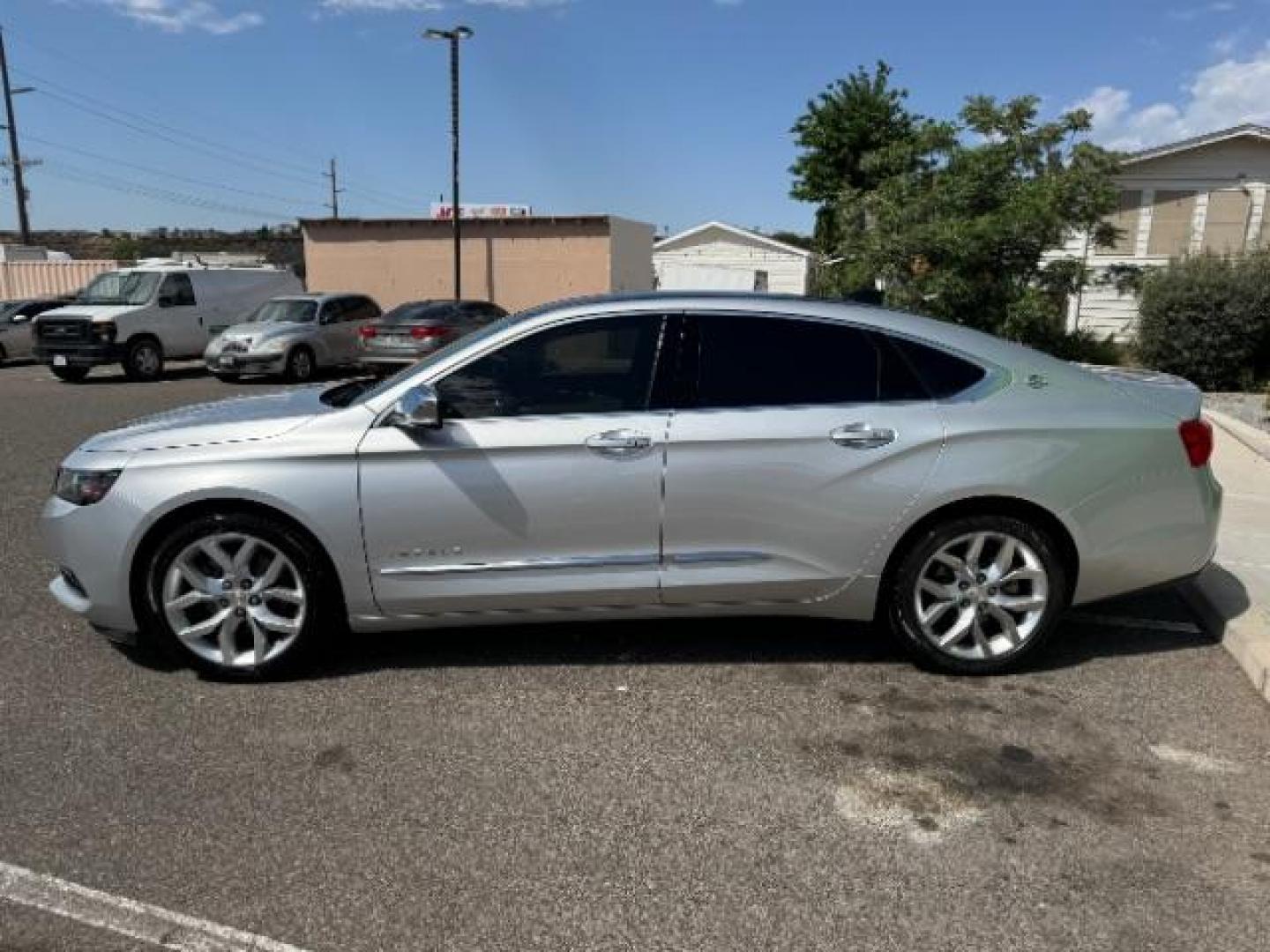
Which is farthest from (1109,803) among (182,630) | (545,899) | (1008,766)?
(182,630)

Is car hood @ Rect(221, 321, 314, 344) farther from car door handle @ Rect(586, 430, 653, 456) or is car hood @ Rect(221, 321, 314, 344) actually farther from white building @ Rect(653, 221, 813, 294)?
white building @ Rect(653, 221, 813, 294)

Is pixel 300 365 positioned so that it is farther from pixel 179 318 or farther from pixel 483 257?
pixel 483 257

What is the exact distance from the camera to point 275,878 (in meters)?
2.89

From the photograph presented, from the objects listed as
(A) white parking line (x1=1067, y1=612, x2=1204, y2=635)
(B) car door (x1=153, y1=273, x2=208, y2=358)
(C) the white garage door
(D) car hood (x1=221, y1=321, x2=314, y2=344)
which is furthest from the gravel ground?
(C) the white garage door

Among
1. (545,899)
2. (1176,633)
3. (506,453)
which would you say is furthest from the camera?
(1176,633)

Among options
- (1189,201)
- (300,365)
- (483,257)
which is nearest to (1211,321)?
(1189,201)

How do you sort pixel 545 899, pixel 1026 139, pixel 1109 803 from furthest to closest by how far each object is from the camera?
pixel 1026 139
pixel 1109 803
pixel 545 899

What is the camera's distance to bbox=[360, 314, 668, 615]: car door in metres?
4.05

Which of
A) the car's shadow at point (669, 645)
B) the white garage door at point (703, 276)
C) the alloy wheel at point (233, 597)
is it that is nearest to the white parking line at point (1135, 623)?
the car's shadow at point (669, 645)

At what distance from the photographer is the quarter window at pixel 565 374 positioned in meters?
4.14

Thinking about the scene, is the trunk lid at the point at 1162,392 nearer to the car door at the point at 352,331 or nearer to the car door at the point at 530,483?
the car door at the point at 530,483

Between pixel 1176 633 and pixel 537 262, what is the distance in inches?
1077

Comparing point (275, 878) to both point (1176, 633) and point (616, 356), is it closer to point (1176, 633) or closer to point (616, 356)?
point (616, 356)

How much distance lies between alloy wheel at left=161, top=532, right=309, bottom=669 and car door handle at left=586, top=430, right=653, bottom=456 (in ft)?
4.36
